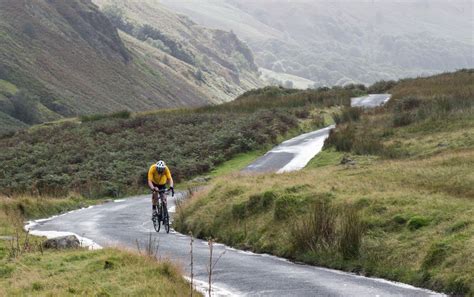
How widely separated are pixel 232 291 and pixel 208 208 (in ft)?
37.2

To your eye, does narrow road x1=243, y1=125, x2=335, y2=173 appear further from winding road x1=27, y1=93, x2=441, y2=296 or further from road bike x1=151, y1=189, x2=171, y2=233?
road bike x1=151, y1=189, x2=171, y2=233

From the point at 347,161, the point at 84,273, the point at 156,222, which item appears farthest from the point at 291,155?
the point at 84,273

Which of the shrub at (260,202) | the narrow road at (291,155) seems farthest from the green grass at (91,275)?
the narrow road at (291,155)

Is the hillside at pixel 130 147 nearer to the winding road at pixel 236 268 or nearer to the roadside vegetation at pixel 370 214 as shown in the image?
the winding road at pixel 236 268

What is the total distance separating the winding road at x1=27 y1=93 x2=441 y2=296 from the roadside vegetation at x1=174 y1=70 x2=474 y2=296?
61 cm

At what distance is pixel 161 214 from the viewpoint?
26312 mm

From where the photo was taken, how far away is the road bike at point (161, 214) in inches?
1016

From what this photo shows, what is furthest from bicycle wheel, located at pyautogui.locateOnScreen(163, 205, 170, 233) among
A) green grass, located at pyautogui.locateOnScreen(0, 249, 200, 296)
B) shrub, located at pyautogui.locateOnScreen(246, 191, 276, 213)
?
green grass, located at pyautogui.locateOnScreen(0, 249, 200, 296)

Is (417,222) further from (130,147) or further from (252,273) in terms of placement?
(130,147)

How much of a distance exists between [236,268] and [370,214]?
13.8ft

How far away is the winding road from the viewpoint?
1482cm

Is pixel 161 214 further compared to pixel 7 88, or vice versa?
pixel 7 88

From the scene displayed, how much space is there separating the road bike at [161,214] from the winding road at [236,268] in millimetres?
341

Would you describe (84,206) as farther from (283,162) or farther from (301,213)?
(301,213)
